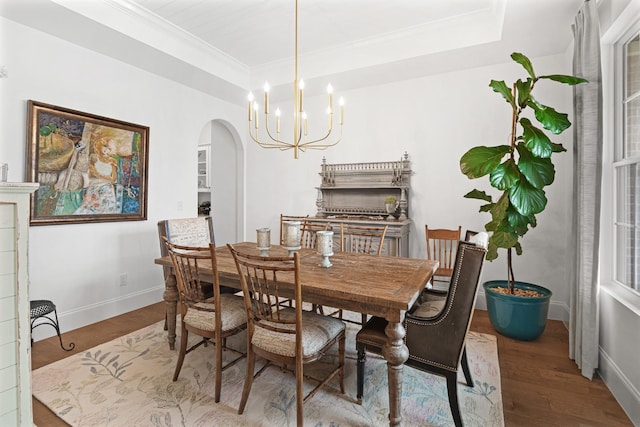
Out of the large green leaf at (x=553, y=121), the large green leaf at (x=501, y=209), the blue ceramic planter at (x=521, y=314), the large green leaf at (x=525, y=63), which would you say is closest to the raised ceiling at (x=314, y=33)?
the large green leaf at (x=525, y=63)

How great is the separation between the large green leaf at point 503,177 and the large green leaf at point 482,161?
0.06m

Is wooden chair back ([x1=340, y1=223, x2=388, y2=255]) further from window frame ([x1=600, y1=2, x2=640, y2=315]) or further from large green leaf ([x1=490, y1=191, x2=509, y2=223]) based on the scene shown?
window frame ([x1=600, y1=2, x2=640, y2=315])

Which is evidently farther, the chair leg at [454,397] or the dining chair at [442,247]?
the dining chair at [442,247]

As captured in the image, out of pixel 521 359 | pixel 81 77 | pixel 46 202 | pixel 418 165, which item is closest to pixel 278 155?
pixel 418 165

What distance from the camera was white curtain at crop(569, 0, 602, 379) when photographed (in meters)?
2.13

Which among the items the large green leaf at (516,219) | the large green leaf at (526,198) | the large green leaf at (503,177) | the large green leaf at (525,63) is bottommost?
the large green leaf at (516,219)

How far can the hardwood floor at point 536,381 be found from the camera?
69.7 inches

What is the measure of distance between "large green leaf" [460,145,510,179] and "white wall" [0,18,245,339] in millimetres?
3322

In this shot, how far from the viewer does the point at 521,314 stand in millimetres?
2672

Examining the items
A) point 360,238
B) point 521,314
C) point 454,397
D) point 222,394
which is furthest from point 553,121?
point 222,394

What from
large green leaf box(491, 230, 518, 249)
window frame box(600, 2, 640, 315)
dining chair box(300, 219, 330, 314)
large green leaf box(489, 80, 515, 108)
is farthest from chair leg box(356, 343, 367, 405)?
large green leaf box(489, 80, 515, 108)

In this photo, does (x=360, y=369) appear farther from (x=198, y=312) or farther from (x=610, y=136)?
(x=610, y=136)

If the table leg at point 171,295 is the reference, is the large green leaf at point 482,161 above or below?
above

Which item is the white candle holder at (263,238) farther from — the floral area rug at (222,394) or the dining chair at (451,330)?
the dining chair at (451,330)
